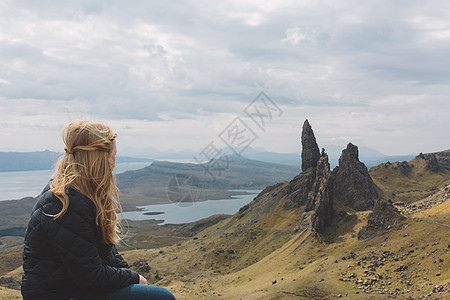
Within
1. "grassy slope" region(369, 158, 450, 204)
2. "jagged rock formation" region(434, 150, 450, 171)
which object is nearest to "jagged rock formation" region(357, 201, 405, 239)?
"grassy slope" region(369, 158, 450, 204)

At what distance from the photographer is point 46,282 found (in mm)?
4848

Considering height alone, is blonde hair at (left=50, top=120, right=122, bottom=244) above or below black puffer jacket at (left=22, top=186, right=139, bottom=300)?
above

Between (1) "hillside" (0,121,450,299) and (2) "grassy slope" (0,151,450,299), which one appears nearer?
(2) "grassy slope" (0,151,450,299)

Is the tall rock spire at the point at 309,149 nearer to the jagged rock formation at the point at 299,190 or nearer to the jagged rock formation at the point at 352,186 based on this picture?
the jagged rock formation at the point at 299,190

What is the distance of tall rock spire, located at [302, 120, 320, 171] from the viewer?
118 metres

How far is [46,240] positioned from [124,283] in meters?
1.29

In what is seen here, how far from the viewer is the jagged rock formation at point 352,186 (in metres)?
83.4

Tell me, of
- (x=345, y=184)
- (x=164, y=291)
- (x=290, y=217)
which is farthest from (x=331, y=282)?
(x=290, y=217)

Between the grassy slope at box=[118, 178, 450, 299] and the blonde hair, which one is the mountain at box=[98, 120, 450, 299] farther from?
the blonde hair

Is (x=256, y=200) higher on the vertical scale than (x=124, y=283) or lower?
lower

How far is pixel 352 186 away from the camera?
8656 cm

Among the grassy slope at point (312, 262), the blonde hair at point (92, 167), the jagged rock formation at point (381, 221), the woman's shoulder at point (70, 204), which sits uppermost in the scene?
the blonde hair at point (92, 167)

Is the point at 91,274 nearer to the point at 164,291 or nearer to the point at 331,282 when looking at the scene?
the point at 164,291

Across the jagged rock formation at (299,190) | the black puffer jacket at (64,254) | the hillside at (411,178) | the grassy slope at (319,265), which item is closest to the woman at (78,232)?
the black puffer jacket at (64,254)
